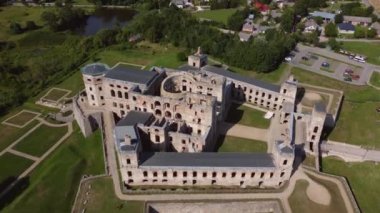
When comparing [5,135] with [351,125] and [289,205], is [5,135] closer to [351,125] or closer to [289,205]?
[289,205]

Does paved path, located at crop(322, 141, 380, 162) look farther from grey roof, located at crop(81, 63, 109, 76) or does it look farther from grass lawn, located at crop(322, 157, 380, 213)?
grey roof, located at crop(81, 63, 109, 76)

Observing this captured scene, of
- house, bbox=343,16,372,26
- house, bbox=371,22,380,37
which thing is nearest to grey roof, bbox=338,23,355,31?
house, bbox=343,16,372,26

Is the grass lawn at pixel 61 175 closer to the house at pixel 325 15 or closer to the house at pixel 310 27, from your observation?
the house at pixel 310 27

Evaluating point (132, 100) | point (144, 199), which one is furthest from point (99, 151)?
point (144, 199)

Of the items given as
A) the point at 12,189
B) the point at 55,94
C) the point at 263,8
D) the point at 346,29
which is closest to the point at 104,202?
the point at 12,189

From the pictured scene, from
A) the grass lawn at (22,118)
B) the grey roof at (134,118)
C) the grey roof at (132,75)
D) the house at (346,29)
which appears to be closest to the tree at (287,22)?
the house at (346,29)

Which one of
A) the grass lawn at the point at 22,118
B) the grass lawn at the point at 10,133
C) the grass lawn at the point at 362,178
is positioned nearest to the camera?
the grass lawn at the point at 362,178

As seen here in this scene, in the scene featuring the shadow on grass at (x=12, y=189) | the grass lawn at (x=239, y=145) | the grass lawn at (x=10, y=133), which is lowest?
the shadow on grass at (x=12, y=189)
